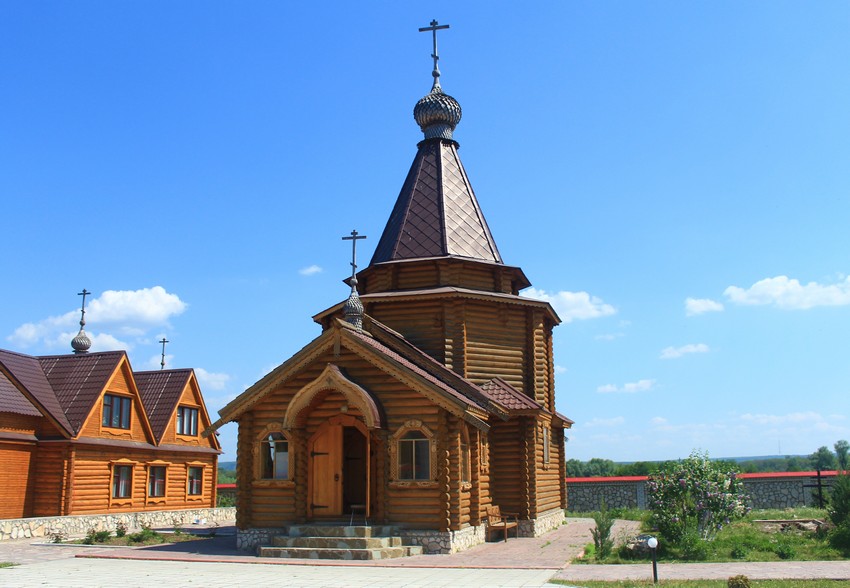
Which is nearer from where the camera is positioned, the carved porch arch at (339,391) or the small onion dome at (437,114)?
the carved porch arch at (339,391)

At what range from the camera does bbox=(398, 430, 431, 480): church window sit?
54.9 ft

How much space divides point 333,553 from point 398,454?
2.43 m

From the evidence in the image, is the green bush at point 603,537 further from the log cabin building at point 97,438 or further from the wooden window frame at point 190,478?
the wooden window frame at point 190,478

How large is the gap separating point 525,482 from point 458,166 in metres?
10.7

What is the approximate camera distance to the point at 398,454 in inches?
663

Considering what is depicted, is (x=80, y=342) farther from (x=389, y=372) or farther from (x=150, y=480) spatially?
(x=389, y=372)

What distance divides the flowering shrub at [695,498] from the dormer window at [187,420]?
1850cm

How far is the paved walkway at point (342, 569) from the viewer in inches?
486

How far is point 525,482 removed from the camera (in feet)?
66.5

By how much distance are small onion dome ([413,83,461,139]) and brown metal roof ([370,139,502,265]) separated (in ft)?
1.19

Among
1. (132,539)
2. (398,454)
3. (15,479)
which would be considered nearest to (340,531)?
(398,454)

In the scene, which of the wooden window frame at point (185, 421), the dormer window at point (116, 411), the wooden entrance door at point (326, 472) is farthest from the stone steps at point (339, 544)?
the wooden window frame at point (185, 421)

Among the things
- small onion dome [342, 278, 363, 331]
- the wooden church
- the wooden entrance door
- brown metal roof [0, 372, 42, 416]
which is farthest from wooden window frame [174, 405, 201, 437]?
the wooden entrance door

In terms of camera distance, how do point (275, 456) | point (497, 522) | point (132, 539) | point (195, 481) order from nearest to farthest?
1. point (275, 456)
2. point (497, 522)
3. point (132, 539)
4. point (195, 481)
